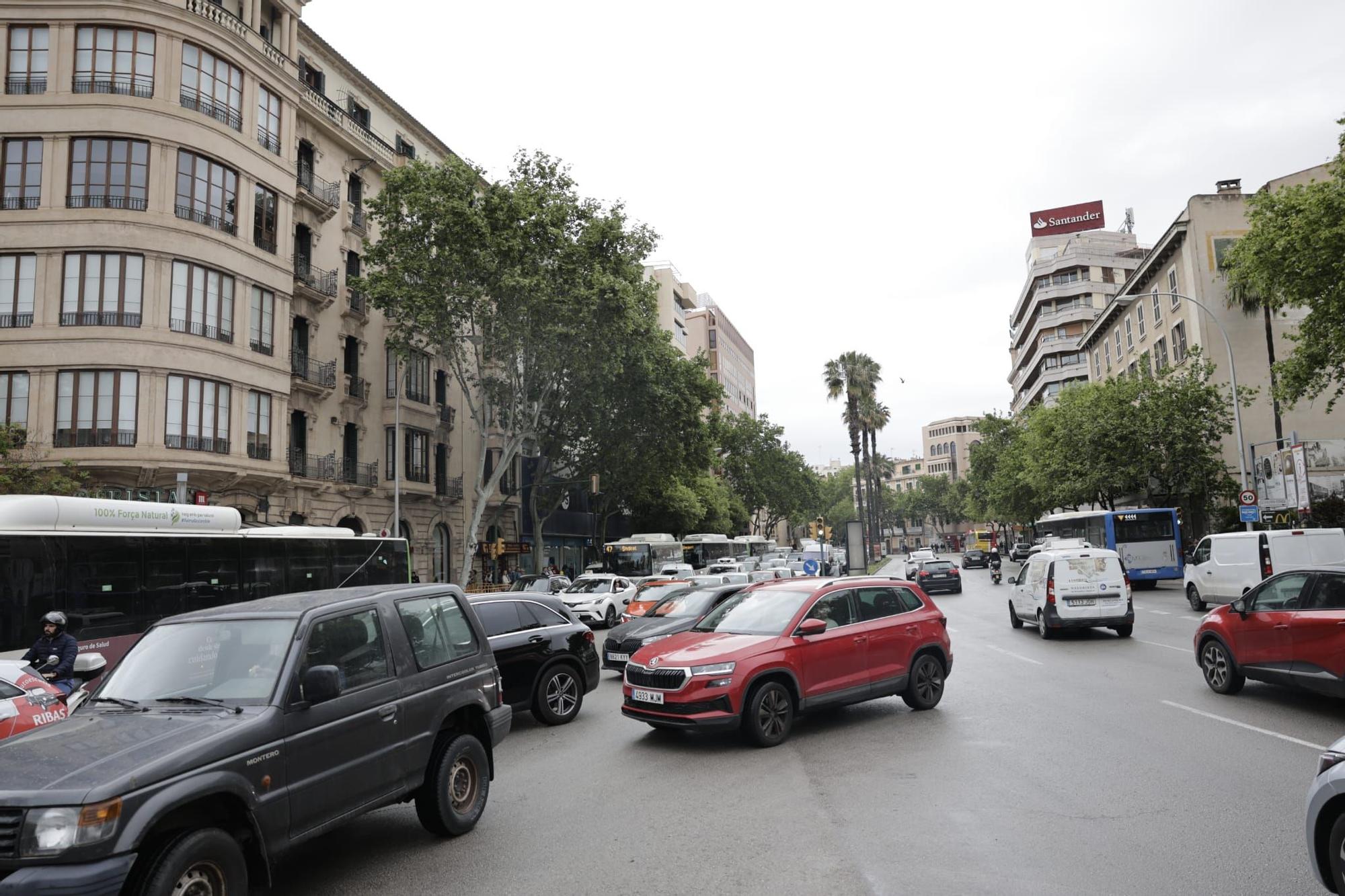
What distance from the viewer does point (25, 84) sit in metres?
25.4

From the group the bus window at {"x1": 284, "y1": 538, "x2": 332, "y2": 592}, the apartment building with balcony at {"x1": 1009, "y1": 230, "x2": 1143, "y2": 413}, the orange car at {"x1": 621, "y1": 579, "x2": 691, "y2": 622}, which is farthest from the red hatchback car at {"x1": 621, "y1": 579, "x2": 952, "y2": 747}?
the apartment building with balcony at {"x1": 1009, "y1": 230, "x2": 1143, "y2": 413}

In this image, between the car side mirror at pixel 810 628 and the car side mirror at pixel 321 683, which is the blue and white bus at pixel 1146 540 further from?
the car side mirror at pixel 321 683

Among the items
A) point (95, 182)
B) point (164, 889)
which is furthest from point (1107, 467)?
point (164, 889)

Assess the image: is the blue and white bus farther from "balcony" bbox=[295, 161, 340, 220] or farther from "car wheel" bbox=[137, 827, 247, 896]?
"car wheel" bbox=[137, 827, 247, 896]

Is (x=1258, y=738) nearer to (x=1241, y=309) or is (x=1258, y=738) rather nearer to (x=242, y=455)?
(x=242, y=455)

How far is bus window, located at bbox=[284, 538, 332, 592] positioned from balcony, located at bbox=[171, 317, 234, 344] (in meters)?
11.9

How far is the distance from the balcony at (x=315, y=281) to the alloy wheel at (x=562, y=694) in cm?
2583

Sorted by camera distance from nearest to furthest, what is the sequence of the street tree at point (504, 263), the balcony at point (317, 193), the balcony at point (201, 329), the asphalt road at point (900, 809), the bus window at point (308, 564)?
the asphalt road at point (900, 809) → the bus window at point (308, 564) → the balcony at point (201, 329) → the street tree at point (504, 263) → the balcony at point (317, 193)

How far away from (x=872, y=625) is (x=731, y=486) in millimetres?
63808

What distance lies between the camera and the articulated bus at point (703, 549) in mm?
50531

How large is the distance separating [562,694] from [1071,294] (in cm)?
8341

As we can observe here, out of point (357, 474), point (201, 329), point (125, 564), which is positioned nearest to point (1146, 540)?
point (357, 474)

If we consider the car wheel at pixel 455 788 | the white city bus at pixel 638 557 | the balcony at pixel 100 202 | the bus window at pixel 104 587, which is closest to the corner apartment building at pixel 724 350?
the white city bus at pixel 638 557

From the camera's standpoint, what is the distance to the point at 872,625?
1020 cm
